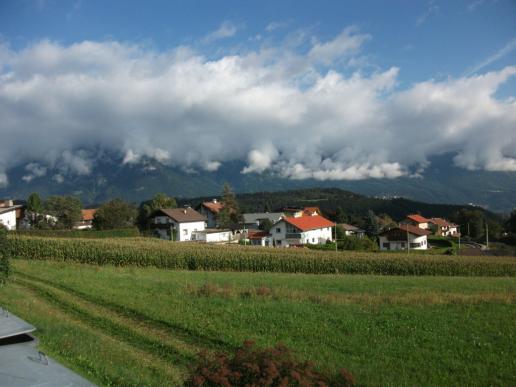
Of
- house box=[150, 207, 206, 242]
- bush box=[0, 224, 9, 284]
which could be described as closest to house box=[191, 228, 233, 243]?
house box=[150, 207, 206, 242]

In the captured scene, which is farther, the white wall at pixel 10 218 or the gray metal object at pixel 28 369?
the white wall at pixel 10 218

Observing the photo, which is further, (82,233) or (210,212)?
(210,212)

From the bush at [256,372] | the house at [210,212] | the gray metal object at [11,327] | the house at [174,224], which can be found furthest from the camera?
the house at [210,212]

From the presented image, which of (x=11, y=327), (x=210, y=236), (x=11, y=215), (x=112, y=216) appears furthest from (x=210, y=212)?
(x=11, y=327)

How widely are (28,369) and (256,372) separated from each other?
3.02 meters

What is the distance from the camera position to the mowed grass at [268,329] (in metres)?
9.99

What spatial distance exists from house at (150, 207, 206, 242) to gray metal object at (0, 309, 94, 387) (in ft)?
246

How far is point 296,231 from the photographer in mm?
78875

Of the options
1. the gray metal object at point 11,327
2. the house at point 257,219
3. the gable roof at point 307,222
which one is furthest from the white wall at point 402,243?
the gray metal object at point 11,327

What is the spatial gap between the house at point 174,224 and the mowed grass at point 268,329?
59.8 m

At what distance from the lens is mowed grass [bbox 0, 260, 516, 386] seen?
32.8ft

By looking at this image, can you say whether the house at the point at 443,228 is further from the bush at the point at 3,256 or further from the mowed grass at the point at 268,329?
the bush at the point at 3,256

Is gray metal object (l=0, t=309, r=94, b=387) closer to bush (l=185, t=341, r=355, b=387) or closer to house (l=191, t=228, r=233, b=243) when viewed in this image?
bush (l=185, t=341, r=355, b=387)

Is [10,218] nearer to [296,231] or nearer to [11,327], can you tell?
[296,231]
